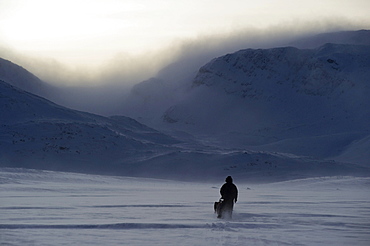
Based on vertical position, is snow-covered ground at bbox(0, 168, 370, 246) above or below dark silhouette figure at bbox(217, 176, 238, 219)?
below

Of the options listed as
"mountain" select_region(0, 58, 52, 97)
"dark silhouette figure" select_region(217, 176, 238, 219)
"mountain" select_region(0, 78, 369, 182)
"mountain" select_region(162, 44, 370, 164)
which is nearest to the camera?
"dark silhouette figure" select_region(217, 176, 238, 219)

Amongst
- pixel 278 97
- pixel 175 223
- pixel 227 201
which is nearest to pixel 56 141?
pixel 227 201

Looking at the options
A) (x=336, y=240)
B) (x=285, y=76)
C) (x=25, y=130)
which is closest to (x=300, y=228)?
(x=336, y=240)

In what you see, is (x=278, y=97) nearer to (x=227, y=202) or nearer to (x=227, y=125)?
(x=227, y=125)

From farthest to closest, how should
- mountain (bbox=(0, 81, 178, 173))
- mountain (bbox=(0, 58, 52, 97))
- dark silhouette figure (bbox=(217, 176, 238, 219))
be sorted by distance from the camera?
mountain (bbox=(0, 58, 52, 97)) → mountain (bbox=(0, 81, 178, 173)) → dark silhouette figure (bbox=(217, 176, 238, 219))

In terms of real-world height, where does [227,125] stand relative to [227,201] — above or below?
above

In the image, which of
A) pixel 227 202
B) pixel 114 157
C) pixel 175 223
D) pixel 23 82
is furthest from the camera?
pixel 23 82

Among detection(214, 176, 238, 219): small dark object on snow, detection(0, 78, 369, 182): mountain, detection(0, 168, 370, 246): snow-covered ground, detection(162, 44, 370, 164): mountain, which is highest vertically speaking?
detection(162, 44, 370, 164): mountain

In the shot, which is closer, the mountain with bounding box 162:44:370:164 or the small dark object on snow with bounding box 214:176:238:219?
the small dark object on snow with bounding box 214:176:238:219

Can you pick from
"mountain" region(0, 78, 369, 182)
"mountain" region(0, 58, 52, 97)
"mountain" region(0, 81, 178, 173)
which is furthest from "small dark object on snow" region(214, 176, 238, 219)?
"mountain" region(0, 58, 52, 97)

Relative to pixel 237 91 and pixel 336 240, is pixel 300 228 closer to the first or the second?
pixel 336 240

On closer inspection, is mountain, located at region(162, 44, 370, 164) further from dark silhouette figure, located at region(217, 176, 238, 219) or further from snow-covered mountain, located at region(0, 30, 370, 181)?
dark silhouette figure, located at region(217, 176, 238, 219)

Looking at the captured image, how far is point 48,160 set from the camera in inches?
2409

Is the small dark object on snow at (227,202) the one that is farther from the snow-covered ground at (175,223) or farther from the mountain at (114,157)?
the mountain at (114,157)
